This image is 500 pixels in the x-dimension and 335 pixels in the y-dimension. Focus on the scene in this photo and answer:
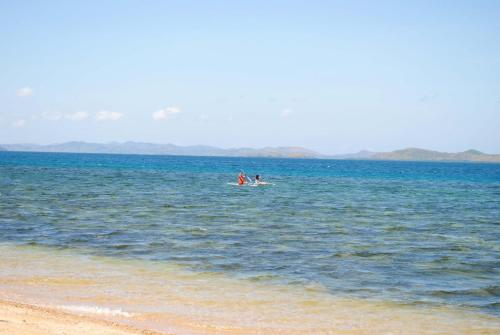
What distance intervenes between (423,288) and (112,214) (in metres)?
18.9

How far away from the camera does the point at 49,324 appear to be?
9875mm

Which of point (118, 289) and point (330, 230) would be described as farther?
point (330, 230)

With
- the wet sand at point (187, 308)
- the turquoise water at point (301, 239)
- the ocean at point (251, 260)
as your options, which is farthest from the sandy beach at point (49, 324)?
the turquoise water at point (301, 239)

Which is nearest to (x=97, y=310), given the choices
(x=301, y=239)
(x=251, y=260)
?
(x=251, y=260)

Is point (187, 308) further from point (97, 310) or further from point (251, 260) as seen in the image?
point (251, 260)

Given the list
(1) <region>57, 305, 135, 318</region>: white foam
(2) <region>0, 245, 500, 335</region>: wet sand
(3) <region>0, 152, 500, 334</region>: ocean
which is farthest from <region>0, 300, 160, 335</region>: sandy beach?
(3) <region>0, 152, 500, 334</region>: ocean

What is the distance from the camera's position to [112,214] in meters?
29.7

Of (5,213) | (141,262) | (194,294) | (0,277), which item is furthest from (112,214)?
(194,294)

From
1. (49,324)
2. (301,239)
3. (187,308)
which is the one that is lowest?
(187,308)

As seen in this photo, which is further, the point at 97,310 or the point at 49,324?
the point at 97,310

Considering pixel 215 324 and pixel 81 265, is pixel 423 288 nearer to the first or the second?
pixel 215 324

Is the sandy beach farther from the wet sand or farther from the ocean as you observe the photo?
the ocean

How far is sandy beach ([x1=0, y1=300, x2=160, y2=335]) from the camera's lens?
9.43m

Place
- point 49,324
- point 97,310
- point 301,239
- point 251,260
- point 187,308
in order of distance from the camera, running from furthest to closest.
→ point 301,239 → point 251,260 → point 187,308 → point 97,310 → point 49,324
